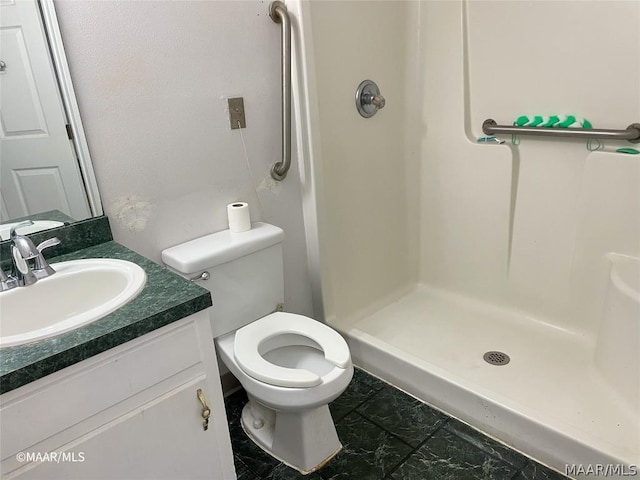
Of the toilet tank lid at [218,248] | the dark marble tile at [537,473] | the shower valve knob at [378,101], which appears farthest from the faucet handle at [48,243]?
the dark marble tile at [537,473]

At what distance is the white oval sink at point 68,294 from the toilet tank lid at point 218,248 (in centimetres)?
25

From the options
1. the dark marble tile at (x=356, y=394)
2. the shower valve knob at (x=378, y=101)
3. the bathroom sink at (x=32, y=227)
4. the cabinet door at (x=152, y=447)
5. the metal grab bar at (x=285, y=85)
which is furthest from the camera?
the shower valve knob at (x=378, y=101)

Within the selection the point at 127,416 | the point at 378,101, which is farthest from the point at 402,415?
the point at 378,101

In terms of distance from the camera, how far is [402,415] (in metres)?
1.79

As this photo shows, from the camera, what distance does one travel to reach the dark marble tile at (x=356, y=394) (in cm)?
184

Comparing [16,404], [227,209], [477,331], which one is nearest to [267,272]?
[227,209]

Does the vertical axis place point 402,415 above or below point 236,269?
below

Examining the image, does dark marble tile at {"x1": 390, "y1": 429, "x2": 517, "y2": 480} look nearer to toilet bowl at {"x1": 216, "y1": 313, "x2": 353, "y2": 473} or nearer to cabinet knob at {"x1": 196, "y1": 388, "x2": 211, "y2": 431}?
toilet bowl at {"x1": 216, "y1": 313, "x2": 353, "y2": 473}

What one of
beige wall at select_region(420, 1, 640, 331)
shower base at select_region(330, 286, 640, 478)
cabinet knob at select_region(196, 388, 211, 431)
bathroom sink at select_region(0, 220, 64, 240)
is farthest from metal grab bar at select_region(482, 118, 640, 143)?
bathroom sink at select_region(0, 220, 64, 240)

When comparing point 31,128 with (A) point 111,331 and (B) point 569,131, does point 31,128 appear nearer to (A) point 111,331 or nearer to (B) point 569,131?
(A) point 111,331

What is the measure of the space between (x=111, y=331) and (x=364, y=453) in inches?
41.5

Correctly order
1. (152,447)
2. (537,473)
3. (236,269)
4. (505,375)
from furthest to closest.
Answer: (505,375)
(236,269)
(537,473)
(152,447)

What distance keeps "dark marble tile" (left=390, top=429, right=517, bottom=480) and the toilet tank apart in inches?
28.5

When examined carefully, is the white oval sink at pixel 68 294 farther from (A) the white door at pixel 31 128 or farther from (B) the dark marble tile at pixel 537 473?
(B) the dark marble tile at pixel 537 473
